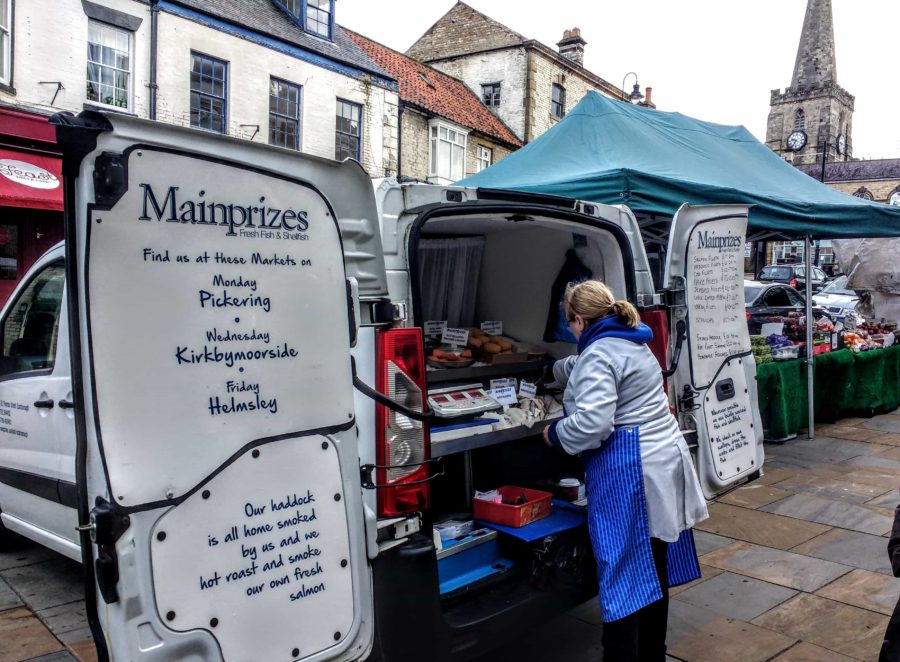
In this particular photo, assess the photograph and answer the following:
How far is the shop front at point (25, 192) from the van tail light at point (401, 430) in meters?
10.8

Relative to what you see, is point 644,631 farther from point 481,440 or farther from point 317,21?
point 317,21

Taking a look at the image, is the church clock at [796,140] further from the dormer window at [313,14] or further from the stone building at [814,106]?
the dormer window at [313,14]

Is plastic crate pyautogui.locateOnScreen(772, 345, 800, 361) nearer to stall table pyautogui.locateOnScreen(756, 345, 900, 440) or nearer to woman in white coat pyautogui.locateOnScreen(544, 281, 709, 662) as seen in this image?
stall table pyautogui.locateOnScreen(756, 345, 900, 440)

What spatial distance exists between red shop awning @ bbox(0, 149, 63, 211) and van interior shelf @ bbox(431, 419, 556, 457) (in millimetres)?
10685

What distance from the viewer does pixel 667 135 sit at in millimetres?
7969

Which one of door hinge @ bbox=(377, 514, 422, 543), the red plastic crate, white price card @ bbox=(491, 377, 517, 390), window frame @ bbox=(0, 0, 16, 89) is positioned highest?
window frame @ bbox=(0, 0, 16, 89)

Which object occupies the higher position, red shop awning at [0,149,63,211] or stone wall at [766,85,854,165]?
stone wall at [766,85,854,165]

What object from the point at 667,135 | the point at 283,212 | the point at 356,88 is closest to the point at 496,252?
the point at 283,212

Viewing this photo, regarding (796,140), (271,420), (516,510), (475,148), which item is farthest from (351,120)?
(796,140)

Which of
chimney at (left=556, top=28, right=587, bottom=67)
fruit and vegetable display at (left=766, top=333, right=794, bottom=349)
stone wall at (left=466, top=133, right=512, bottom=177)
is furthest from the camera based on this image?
chimney at (left=556, top=28, right=587, bottom=67)

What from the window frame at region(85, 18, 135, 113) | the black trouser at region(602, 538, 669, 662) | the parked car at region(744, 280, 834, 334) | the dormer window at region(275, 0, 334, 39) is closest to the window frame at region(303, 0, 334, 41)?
the dormer window at region(275, 0, 334, 39)

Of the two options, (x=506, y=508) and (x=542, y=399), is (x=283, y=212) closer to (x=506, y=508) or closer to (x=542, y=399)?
(x=506, y=508)

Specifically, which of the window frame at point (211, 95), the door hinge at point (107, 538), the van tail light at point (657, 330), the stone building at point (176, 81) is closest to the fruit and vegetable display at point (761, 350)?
the van tail light at point (657, 330)

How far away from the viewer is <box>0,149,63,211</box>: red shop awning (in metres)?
11.6
